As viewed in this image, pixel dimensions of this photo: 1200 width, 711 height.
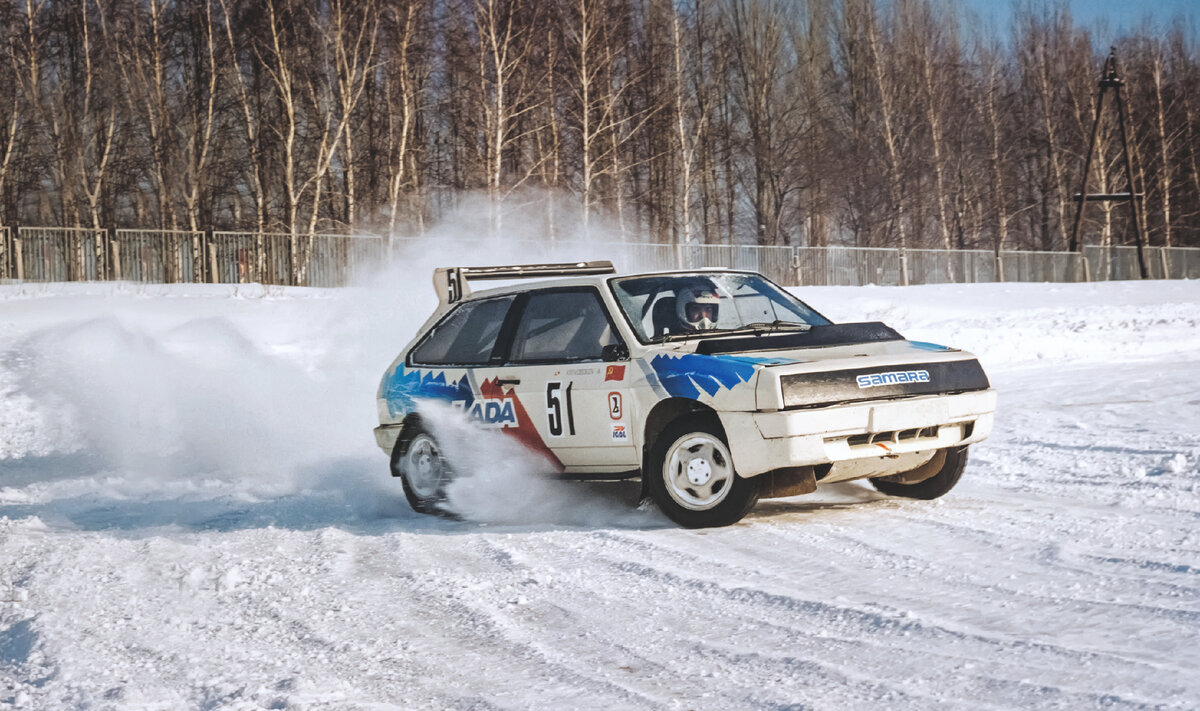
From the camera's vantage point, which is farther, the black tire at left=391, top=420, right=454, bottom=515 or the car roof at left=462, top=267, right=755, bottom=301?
the black tire at left=391, top=420, right=454, bottom=515

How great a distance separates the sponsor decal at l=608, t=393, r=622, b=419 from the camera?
22.9ft

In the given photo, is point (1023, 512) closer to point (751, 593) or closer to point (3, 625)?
point (751, 593)

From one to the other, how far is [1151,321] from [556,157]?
18.9 metres

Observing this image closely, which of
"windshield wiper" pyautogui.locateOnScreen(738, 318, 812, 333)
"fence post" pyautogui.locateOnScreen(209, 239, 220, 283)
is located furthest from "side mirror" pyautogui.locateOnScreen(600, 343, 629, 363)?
"fence post" pyautogui.locateOnScreen(209, 239, 220, 283)

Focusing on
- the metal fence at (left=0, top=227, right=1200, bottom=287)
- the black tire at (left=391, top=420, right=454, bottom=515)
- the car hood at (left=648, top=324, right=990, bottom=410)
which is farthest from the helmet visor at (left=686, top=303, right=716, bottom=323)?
the metal fence at (left=0, top=227, right=1200, bottom=287)

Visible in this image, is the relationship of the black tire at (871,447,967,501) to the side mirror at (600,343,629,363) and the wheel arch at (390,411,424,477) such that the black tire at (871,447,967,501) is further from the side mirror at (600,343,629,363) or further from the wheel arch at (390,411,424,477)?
the wheel arch at (390,411,424,477)

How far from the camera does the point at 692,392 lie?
6.57 metres

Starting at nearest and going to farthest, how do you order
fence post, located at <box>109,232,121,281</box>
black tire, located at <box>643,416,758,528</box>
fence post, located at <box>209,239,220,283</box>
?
black tire, located at <box>643,416,758,528</box> < fence post, located at <box>209,239,220,283</box> < fence post, located at <box>109,232,121,281</box>

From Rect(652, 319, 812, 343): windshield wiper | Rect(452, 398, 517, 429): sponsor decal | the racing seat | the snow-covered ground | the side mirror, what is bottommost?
the snow-covered ground

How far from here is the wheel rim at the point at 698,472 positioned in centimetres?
655

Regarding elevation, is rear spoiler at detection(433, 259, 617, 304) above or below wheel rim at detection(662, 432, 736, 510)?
above

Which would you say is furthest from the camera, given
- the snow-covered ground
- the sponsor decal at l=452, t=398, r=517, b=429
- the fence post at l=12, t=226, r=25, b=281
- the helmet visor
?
the fence post at l=12, t=226, r=25, b=281

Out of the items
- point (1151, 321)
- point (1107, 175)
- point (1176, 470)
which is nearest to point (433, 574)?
point (1176, 470)

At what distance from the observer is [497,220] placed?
108 ft
